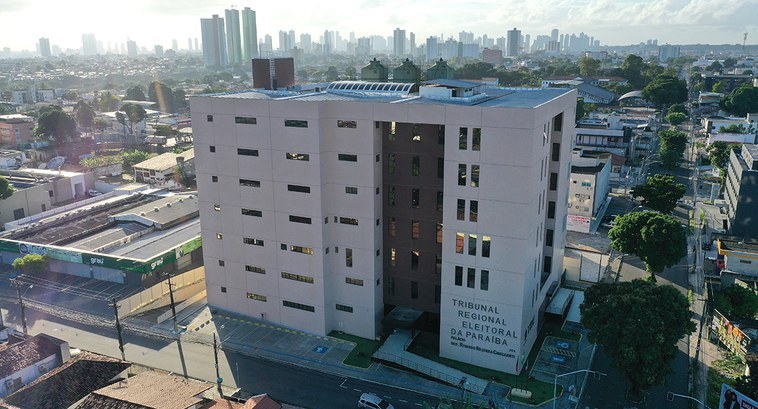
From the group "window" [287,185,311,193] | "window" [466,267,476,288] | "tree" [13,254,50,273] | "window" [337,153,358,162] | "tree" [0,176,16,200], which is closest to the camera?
"window" [466,267,476,288]

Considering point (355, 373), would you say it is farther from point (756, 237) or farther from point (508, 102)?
point (756, 237)

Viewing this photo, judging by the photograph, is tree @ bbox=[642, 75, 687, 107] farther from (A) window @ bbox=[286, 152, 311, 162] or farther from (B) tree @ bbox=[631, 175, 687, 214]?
(A) window @ bbox=[286, 152, 311, 162]

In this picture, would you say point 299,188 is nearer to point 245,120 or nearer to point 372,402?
point 245,120

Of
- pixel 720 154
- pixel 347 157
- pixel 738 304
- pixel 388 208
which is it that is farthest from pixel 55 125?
pixel 720 154

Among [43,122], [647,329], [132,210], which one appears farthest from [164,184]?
[647,329]

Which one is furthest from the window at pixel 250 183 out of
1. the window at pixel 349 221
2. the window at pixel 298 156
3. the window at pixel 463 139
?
the window at pixel 463 139

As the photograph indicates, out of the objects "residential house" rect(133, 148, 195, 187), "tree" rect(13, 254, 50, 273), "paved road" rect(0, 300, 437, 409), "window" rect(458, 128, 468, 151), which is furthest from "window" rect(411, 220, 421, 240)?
"residential house" rect(133, 148, 195, 187)

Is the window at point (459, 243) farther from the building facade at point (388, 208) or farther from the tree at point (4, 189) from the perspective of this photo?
the tree at point (4, 189)
